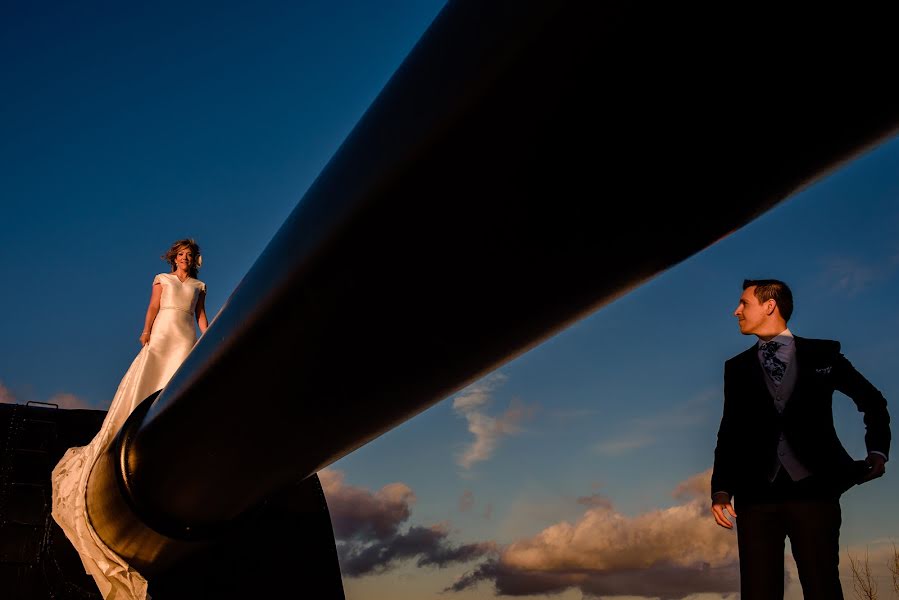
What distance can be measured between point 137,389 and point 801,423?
2677 mm

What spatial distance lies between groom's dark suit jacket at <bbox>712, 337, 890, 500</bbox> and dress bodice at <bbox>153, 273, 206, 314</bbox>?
141 inches

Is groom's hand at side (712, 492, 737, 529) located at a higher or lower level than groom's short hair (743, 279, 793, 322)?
lower

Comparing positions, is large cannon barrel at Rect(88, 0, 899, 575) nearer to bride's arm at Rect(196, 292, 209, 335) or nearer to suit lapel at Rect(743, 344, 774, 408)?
suit lapel at Rect(743, 344, 774, 408)

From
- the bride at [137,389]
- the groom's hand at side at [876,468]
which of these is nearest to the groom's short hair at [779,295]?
the groom's hand at side at [876,468]

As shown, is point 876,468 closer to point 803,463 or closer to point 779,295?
point 803,463

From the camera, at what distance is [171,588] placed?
2998mm

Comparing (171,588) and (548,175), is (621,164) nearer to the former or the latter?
(548,175)

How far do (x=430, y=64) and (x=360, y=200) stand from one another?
0.17 meters

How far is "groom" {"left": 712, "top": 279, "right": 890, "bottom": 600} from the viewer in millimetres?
2492

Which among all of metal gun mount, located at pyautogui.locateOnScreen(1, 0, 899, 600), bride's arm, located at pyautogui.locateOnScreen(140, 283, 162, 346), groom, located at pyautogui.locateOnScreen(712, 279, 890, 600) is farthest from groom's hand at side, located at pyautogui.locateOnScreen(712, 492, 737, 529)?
bride's arm, located at pyautogui.locateOnScreen(140, 283, 162, 346)

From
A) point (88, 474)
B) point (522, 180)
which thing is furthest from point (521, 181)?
point (88, 474)

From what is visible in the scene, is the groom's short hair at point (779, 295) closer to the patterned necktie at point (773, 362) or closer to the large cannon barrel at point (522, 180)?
the patterned necktie at point (773, 362)

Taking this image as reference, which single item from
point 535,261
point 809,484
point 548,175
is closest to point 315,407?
point 535,261

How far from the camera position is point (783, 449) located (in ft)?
8.49
